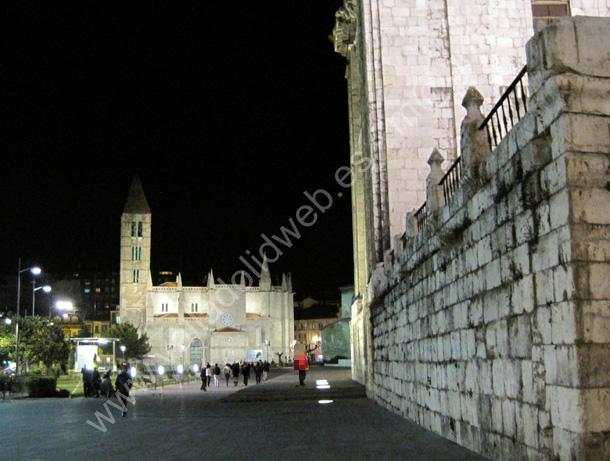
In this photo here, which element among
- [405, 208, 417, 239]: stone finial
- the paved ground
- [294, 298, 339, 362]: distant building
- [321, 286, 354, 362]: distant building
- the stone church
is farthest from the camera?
[294, 298, 339, 362]: distant building

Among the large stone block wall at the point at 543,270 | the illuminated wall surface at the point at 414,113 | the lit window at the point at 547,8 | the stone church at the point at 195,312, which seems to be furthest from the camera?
the stone church at the point at 195,312

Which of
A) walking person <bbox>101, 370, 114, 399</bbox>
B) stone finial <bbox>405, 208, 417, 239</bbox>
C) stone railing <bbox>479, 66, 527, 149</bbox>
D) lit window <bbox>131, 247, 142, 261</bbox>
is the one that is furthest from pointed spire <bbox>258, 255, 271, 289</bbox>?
stone railing <bbox>479, 66, 527, 149</bbox>

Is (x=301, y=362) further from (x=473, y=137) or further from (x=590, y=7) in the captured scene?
(x=473, y=137)

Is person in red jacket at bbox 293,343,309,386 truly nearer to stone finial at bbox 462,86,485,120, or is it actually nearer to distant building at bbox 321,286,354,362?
stone finial at bbox 462,86,485,120

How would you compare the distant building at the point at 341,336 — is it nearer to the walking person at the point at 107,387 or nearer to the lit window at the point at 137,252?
the walking person at the point at 107,387

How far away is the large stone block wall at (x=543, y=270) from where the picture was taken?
4.59 m

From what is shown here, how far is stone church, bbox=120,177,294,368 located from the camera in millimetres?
97312

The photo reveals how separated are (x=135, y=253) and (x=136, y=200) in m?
9.21

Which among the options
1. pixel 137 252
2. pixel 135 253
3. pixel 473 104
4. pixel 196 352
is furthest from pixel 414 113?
pixel 137 252

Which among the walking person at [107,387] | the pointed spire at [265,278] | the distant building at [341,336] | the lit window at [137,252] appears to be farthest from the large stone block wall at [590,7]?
the lit window at [137,252]

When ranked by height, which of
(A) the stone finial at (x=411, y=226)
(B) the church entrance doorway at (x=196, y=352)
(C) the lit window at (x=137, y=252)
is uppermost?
(C) the lit window at (x=137, y=252)

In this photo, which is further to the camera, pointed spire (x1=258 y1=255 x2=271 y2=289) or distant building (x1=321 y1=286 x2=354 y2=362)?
pointed spire (x1=258 y1=255 x2=271 y2=289)

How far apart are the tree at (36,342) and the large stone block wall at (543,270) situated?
38.7 metres

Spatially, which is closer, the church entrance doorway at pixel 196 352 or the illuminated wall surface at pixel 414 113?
the illuminated wall surface at pixel 414 113
